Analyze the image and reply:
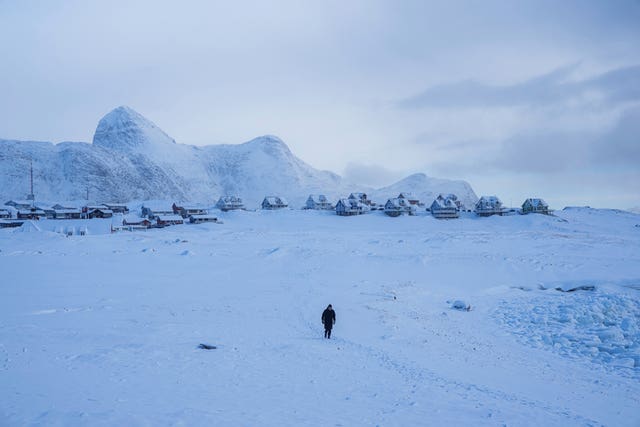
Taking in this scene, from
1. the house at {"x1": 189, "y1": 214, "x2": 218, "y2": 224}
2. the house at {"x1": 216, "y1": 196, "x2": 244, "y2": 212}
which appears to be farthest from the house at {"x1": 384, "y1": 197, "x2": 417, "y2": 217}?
the house at {"x1": 216, "y1": 196, "x2": 244, "y2": 212}

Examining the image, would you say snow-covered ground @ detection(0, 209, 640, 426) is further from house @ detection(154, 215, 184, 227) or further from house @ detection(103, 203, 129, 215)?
house @ detection(103, 203, 129, 215)

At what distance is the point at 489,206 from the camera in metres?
91.9

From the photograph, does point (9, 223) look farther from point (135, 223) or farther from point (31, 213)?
point (135, 223)

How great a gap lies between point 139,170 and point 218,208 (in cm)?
9196

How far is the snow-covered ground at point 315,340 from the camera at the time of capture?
31.2 feet

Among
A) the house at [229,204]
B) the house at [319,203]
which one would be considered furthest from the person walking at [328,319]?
the house at [319,203]

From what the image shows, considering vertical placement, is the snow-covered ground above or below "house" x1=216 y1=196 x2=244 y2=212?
below

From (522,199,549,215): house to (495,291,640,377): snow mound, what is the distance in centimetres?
7174

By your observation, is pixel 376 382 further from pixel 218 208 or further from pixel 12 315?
pixel 218 208

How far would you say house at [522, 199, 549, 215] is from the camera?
90.2 metres

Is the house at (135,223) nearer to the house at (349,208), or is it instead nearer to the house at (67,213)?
the house at (67,213)

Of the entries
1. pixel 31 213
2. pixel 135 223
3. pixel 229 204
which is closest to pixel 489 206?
pixel 229 204

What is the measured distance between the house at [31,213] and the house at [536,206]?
10769cm

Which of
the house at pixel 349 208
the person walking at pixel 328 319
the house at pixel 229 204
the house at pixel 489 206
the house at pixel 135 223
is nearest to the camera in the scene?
the person walking at pixel 328 319
